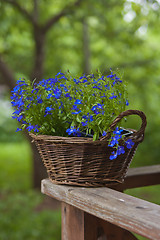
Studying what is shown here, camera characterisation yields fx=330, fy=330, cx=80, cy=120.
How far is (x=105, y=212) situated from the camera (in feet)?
3.23

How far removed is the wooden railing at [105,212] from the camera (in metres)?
0.88

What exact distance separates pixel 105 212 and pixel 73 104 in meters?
0.40

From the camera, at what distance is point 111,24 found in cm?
486

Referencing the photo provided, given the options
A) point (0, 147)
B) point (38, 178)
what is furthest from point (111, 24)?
point (0, 147)

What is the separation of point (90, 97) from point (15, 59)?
4.74 metres

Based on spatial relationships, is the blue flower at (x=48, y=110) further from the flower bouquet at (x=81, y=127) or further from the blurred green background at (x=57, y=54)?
the blurred green background at (x=57, y=54)

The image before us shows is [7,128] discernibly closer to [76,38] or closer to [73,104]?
[76,38]

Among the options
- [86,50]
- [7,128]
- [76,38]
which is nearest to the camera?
[86,50]

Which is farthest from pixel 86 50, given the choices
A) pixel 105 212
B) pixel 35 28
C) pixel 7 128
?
pixel 7 128

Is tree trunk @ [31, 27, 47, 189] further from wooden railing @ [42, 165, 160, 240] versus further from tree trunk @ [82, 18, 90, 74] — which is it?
wooden railing @ [42, 165, 160, 240]

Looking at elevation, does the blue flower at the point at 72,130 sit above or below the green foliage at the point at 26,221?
above

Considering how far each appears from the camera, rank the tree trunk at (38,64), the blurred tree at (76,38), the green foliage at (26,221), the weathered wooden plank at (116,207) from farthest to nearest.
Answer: the tree trunk at (38,64) → the blurred tree at (76,38) → the green foliage at (26,221) → the weathered wooden plank at (116,207)

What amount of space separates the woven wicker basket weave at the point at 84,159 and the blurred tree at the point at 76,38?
246cm

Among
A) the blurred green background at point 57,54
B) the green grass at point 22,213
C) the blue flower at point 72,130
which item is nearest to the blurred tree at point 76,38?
the blurred green background at point 57,54
